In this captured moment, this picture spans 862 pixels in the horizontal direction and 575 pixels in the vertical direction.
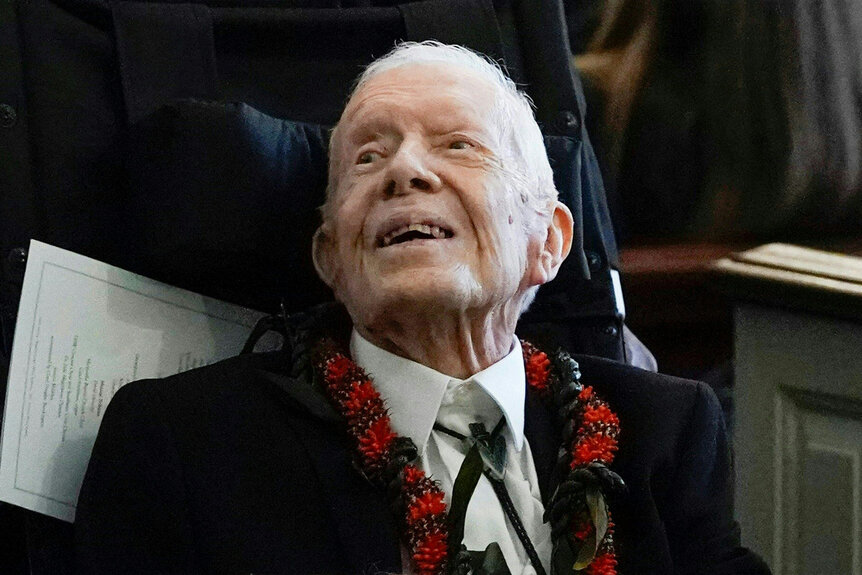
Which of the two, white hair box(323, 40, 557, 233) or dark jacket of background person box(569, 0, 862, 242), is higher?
white hair box(323, 40, 557, 233)

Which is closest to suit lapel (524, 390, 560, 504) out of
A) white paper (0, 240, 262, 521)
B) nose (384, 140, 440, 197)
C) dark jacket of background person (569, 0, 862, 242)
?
nose (384, 140, 440, 197)

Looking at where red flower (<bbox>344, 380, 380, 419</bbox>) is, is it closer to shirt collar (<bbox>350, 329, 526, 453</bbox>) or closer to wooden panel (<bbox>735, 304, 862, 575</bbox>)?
shirt collar (<bbox>350, 329, 526, 453</bbox>)

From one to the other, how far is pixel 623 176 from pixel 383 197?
1.23 meters

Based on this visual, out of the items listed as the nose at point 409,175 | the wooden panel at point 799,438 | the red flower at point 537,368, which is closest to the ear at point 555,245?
the red flower at point 537,368

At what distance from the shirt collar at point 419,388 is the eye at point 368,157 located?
0.77 feet

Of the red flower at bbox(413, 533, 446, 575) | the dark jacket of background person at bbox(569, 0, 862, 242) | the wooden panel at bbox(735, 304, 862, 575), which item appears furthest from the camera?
the dark jacket of background person at bbox(569, 0, 862, 242)

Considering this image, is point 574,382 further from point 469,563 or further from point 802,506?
point 802,506

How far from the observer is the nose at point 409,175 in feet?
5.01

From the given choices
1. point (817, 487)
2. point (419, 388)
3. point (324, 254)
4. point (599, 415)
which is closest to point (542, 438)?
point (599, 415)

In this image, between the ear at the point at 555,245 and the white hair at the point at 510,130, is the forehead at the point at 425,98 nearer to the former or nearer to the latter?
the white hair at the point at 510,130

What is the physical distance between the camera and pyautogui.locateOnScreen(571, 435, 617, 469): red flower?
5.01ft

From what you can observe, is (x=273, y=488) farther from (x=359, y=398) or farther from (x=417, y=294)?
(x=417, y=294)

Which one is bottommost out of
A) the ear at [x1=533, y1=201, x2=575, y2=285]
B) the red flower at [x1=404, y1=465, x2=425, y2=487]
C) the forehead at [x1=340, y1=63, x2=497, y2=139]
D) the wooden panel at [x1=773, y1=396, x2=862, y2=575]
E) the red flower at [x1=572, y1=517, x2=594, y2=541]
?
the wooden panel at [x1=773, y1=396, x2=862, y2=575]

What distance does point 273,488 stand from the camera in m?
1.45
